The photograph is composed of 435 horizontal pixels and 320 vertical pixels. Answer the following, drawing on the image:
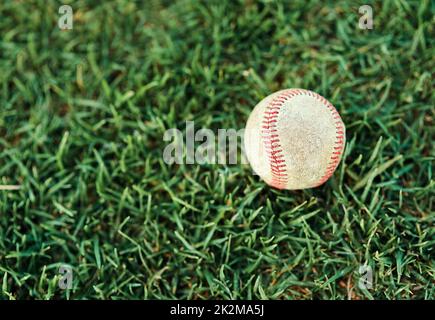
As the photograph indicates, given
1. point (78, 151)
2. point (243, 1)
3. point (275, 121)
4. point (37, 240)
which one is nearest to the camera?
point (275, 121)

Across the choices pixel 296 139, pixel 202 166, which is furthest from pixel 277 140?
pixel 202 166

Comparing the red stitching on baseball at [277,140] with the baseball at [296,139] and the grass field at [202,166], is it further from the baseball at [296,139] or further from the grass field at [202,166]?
the grass field at [202,166]

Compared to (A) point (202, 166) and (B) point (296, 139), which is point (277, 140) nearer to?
(B) point (296, 139)

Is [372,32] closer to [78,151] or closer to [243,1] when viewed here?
[243,1]

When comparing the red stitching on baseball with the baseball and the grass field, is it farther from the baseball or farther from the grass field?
the grass field

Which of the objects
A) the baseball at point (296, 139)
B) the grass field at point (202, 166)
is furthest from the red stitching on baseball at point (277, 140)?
the grass field at point (202, 166)
